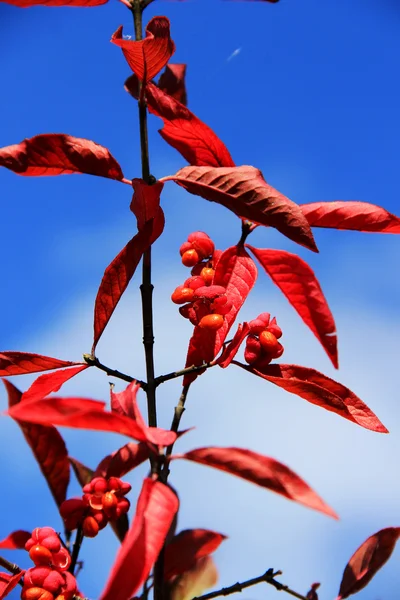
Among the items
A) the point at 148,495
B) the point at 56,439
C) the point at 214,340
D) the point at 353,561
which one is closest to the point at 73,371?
the point at 56,439

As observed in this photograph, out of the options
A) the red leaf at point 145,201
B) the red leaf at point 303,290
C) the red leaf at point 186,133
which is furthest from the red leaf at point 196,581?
the red leaf at point 186,133

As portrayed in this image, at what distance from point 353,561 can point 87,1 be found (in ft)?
3.32

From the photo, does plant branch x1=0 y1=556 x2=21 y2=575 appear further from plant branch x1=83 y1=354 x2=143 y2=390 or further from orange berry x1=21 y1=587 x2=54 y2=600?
plant branch x1=83 y1=354 x2=143 y2=390

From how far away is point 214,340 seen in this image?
100 cm

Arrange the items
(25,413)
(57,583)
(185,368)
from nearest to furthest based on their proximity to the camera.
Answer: (25,413) → (57,583) → (185,368)

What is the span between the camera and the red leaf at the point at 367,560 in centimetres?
103

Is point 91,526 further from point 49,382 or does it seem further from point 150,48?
point 150,48

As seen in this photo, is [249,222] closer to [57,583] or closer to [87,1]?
[87,1]

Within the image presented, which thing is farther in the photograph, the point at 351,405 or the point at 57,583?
the point at 351,405

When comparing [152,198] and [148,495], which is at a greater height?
[152,198]

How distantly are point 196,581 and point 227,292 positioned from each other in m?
0.49

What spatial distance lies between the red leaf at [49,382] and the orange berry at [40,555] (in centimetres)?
23

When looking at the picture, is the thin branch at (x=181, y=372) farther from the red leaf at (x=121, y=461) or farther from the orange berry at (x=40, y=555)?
the orange berry at (x=40, y=555)

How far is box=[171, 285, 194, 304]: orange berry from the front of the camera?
1.04 m
